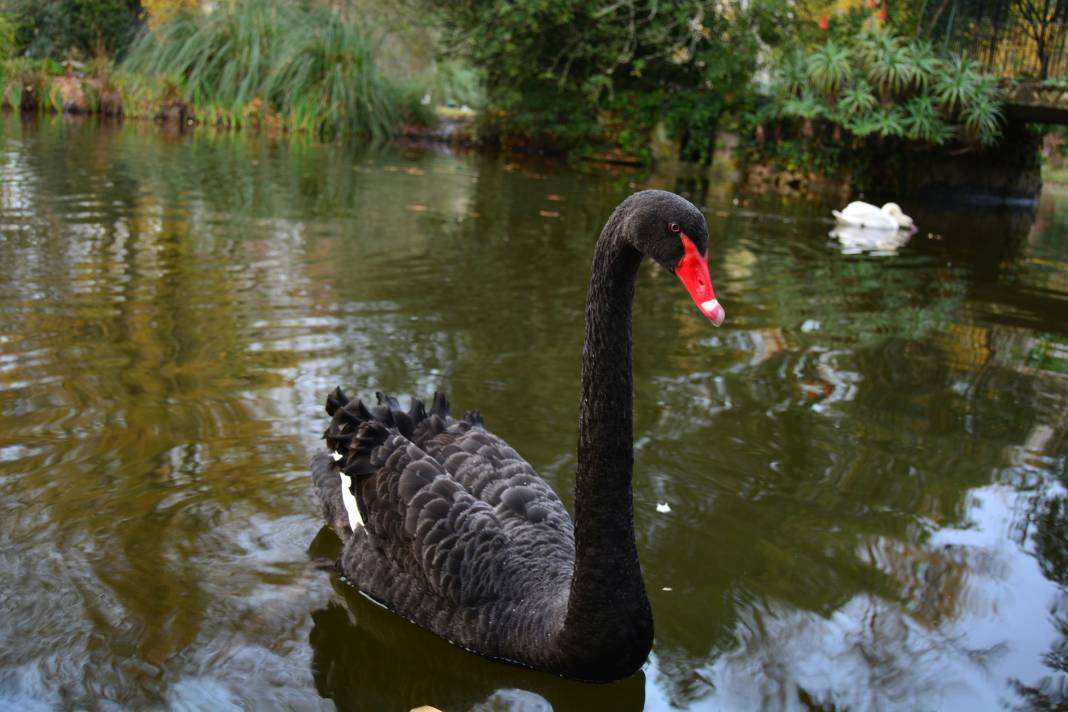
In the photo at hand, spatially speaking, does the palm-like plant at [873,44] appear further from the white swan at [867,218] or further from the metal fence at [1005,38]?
the white swan at [867,218]

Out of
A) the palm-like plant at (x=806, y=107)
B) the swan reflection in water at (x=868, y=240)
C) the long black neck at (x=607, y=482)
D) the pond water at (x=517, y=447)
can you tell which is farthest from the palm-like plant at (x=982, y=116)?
the long black neck at (x=607, y=482)

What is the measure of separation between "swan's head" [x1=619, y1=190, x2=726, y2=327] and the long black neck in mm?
114

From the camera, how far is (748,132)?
14891mm

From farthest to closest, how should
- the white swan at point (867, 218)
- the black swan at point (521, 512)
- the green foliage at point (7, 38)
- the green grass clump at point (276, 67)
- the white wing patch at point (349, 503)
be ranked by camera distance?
the green foliage at point (7, 38)
the green grass clump at point (276, 67)
the white swan at point (867, 218)
the white wing patch at point (349, 503)
the black swan at point (521, 512)

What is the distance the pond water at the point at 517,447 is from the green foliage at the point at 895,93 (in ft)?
19.8

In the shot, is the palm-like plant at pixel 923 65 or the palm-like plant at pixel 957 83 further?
the palm-like plant at pixel 923 65

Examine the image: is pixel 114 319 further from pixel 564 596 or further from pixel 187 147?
pixel 187 147

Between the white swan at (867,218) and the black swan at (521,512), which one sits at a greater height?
the white swan at (867,218)

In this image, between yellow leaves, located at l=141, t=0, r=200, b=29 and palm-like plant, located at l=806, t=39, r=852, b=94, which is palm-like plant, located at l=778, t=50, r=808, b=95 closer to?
palm-like plant, located at l=806, t=39, r=852, b=94

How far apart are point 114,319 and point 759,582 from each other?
127 inches

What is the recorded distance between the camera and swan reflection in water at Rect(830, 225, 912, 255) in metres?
8.67

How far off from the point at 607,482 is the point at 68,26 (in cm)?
2063

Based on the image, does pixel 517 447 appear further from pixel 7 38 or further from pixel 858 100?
pixel 7 38

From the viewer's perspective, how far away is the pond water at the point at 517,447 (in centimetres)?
240
